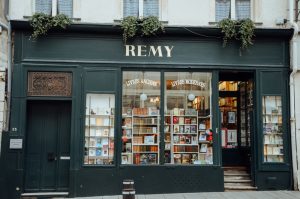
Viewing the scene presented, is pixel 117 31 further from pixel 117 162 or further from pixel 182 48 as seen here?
pixel 117 162

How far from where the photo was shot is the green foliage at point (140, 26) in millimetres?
12047

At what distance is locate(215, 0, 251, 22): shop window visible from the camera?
1294 cm

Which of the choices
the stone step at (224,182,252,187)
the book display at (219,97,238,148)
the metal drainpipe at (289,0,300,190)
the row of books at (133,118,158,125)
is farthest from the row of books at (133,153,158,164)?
the metal drainpipe at (289,0,300,190)

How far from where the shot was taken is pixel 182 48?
1258 cm

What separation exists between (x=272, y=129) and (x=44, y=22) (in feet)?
24.1

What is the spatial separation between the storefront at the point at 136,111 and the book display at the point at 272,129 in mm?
30

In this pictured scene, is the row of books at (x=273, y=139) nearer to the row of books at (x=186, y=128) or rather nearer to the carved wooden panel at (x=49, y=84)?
the row of books at (x=186, y=128)

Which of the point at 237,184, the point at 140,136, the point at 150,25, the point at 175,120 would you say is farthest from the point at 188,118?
the point at 150,25

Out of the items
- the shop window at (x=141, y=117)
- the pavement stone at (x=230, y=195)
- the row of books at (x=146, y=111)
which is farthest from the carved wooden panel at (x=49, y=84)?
the pavement stone at (x=230, y=195)

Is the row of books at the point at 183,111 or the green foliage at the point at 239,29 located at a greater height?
the green foliage at the point at 239,29

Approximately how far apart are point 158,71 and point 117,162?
2916 mm

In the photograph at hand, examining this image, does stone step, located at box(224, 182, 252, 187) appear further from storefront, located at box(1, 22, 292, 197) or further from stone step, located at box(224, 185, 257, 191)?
storefront, located at box(1, 22, 292, 197)

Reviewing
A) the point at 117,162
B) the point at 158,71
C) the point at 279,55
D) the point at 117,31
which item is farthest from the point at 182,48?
the point at 117,162

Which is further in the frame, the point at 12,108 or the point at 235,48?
the point at 235,48
